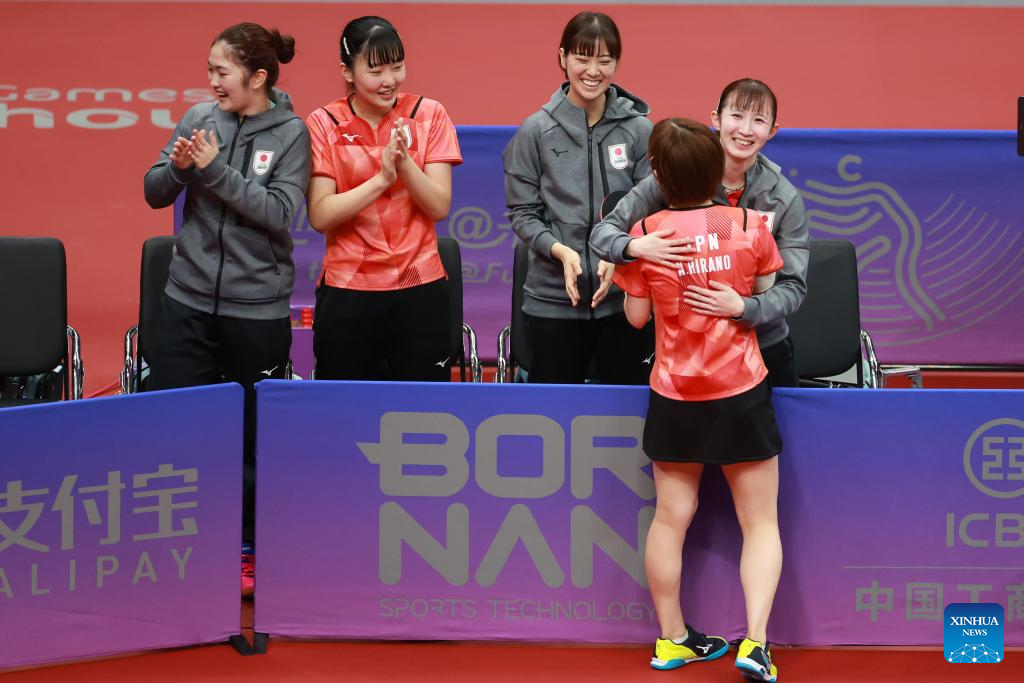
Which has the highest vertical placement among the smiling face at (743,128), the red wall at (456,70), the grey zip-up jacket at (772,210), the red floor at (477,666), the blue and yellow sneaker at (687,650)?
the red wall at (456,70)

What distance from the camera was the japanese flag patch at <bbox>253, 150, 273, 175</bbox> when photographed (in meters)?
4.20

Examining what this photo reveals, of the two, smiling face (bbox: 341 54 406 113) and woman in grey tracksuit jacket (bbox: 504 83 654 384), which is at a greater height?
smiling face (bbox: 341 54 406 113)

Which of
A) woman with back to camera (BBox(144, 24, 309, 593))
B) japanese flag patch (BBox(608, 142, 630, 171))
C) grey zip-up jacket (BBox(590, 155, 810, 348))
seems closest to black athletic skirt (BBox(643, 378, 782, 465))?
grey zip-up jacket (BBox(590, 155, 810, 348))

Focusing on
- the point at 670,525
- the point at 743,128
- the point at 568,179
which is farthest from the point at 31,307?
the point at 743,128

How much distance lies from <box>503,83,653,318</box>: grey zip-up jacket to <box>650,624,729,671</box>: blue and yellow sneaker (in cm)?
106

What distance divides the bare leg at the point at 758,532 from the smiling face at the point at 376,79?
1559 mm

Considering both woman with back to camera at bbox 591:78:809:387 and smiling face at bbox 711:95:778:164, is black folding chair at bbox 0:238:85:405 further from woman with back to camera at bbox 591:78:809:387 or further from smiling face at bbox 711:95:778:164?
smiling face at bbox 711:95:778:164

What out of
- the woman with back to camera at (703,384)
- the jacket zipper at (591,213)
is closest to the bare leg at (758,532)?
the woman with back to camera at (703,384)

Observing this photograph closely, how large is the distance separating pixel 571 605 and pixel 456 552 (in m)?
0.38

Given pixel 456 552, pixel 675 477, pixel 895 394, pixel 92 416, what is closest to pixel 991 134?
pixel 895 394

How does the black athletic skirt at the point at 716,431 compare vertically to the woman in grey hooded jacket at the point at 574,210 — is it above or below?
below

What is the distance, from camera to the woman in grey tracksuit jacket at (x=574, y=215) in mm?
4223

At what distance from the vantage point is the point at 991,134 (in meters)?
6.02

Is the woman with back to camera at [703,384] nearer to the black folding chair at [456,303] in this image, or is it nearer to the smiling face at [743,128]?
the smiling face at [743,128]
